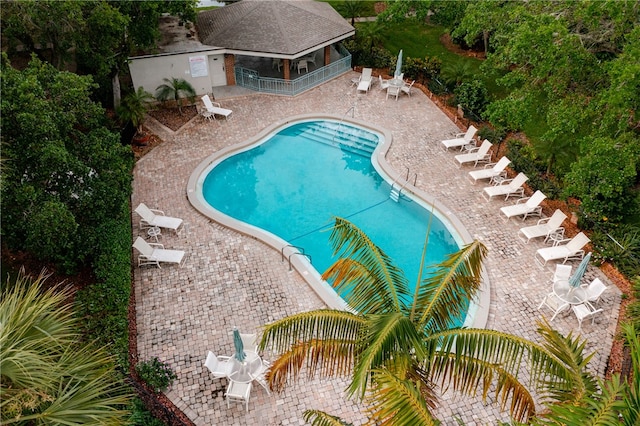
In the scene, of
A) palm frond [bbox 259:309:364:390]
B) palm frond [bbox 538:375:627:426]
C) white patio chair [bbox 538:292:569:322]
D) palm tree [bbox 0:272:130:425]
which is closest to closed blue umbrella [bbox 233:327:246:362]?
palm frond [bbox 259:309:364:390]

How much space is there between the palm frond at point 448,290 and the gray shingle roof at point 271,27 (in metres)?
18.0

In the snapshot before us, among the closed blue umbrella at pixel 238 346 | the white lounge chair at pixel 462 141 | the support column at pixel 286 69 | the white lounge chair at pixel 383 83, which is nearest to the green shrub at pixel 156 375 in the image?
the closed blue umbrella at pixel 238 346

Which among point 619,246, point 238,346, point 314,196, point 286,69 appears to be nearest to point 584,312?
point 619,246

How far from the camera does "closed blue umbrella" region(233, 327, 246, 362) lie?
34.6 ft

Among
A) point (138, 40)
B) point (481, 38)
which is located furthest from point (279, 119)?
point (481, 38)

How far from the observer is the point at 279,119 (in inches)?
890

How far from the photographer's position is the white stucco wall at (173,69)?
2222cm

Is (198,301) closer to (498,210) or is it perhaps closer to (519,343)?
(519,343)

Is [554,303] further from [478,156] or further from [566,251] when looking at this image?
[478,156]

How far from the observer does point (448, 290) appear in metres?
7.76

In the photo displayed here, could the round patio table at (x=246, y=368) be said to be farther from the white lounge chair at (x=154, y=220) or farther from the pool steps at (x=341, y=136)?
the pool steps at (x=341, y=136)

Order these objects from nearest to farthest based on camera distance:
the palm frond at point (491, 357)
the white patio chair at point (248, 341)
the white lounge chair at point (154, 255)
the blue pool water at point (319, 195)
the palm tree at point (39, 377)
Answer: the palm tree at point (39, 377)
the palm frond at point (491, 357)
the white patio chair at point (248, 341)
the white lounge chair at point (154, 255)
the blue pool water at point (319, 195)

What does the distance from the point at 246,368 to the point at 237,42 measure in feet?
58.6

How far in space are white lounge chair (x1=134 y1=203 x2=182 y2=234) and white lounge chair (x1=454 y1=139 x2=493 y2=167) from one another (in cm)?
1154
